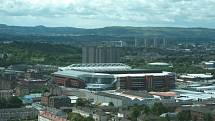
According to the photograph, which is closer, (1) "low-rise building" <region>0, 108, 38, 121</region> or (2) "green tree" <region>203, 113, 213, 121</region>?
(2) "green tree" <region>203, 113, 213, 121</region>

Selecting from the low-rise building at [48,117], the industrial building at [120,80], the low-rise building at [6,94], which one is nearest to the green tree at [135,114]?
the low-rise building at [48,117]

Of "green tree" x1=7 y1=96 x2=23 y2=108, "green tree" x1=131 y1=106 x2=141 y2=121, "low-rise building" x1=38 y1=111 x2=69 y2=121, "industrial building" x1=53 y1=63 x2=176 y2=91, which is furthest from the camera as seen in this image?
"industrial building" x1=53 y1=63 x2=176 y2=91

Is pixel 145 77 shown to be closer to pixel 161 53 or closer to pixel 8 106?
pixel 8 106

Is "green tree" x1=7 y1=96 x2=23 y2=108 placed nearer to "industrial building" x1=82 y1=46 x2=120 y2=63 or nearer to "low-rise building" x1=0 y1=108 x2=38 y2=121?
"low-rise building" x1=0 y1=108 x2=38 y2=121

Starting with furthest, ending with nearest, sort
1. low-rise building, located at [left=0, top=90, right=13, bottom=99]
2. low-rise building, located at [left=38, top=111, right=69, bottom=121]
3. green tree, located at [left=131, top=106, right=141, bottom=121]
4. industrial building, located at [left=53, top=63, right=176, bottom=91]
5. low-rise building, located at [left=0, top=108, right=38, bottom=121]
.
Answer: industrial building, located at [left=53, top=63, right=176, bottom=91]
low-rise building, located at [left=0, top=90, right=13, bottom=99]
low-rise building, located at [left=0, top=108, right=38, bottom=121]
green tree, located at [left=131, top=106, right=141, bottom=121]
low-rise building, located at [left=38, top=111, right=69, bottom=121]

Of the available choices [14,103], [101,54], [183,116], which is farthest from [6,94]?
[101,54]

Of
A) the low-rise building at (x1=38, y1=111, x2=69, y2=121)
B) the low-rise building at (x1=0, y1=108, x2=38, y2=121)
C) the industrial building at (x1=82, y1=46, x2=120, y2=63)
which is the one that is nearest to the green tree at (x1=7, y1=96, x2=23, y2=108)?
the low-rise building at (x1=0, y1=108, x2=38, y2=121)

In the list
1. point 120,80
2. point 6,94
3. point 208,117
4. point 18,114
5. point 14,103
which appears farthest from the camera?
point 120,80

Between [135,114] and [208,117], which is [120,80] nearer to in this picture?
[135,114]

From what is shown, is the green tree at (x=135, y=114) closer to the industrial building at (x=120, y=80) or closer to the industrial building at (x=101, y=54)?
the industrial building at (x=120, y=80)

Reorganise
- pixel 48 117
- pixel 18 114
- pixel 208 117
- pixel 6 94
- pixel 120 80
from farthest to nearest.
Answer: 1. pixel 120 80
2. pixel 6 94
3. pixel 18 114
4. pixel 48 117
5. pixel 208 117
